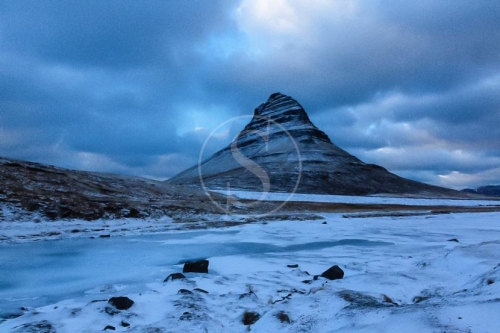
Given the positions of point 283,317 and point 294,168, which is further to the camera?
point 294,168

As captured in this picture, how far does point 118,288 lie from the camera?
9.84 m

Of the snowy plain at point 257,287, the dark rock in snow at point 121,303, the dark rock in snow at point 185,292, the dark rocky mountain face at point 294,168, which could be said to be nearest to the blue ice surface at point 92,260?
the snowy plain at point 257,287

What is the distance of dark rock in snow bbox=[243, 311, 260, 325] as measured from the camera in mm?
6897

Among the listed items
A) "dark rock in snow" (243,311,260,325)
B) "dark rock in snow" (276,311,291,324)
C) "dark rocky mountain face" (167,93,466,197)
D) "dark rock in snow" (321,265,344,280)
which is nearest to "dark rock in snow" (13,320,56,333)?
"dark rock in snow" (243,311,260,325)

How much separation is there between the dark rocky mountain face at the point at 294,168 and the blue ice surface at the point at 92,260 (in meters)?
71.6

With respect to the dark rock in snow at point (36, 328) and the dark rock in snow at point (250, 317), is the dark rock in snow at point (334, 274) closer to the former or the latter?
the dark rock in snow at point (250, 317)

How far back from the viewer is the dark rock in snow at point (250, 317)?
690cm

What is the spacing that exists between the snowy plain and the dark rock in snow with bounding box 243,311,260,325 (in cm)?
13

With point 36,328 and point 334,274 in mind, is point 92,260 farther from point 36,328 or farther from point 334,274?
point 334,274

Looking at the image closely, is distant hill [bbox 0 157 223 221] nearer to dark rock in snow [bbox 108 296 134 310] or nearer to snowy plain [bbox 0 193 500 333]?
snowy plain [bbox 0 193 500 333]

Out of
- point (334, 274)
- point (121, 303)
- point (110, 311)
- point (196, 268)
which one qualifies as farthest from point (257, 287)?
point (110, 311)

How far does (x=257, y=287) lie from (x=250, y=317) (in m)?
2.56

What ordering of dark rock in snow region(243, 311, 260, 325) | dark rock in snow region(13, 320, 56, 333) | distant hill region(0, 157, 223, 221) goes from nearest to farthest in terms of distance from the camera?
dark rock in snow region(13, 320, 56, 333)
dark rock in snow region(243, 311, 260, 325)
distant hill region(0, 157, 223, 221)

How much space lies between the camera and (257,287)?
9.55 metres
